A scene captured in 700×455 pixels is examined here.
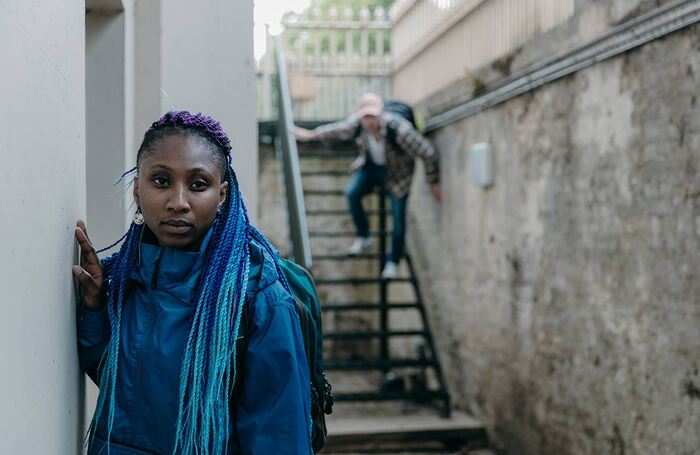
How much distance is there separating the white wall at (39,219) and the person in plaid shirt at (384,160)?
6.03 meters

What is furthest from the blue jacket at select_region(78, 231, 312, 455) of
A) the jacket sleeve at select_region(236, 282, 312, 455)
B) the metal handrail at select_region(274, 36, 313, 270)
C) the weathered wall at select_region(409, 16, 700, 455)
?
the metal handrail at select_region(274, 36, 313, 270)

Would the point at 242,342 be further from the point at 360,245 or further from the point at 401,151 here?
the point at 360,245

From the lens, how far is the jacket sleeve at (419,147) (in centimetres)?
815

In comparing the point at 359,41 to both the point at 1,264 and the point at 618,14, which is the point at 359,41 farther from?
the point at 1,264

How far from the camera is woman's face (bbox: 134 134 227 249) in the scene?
2035 millimetres

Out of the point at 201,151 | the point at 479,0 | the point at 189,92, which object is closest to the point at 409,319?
the point at 479,0

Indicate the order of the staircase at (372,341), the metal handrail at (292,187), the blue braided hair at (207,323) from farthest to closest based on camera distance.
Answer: the staircase at (372,341) → the metal handrail at (292,187) → the blue braided hair at (207,323)

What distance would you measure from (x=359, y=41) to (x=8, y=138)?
31.0 feet

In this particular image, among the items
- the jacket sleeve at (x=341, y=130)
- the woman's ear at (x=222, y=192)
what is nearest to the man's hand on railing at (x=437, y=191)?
the jacket sleeve at (x=341, y=130)

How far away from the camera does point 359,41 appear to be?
34.8 feet

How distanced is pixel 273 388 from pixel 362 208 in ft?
21.7

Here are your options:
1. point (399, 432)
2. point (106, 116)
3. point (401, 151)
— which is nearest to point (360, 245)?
point (401, 151)

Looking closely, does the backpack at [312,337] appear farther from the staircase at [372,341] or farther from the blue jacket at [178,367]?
the staircase at [372,341]

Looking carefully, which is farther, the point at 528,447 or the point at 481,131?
the point at 481,131
